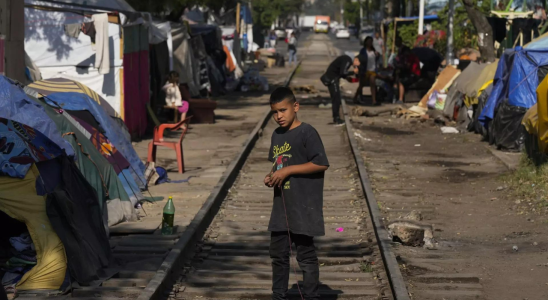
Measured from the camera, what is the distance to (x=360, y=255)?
8.83m

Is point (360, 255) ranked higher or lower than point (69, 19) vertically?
lower

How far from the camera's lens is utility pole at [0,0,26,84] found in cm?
1187

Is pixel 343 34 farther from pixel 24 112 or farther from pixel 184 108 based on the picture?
pixel 24 112

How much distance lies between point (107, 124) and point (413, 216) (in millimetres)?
4596

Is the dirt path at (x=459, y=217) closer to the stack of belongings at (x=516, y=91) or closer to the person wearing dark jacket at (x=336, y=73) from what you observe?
the stack of belongings at (x=516, y=91)

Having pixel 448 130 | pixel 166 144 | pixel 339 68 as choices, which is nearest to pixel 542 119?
pixel 166 144

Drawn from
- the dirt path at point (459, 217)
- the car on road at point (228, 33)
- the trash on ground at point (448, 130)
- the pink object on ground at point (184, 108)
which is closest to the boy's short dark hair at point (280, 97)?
the dirt path at point (459, 217)

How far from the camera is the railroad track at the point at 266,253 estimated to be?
24.3ft

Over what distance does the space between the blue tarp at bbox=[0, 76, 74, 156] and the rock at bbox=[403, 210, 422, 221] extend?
3.99m

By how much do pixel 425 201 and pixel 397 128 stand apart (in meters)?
9.64

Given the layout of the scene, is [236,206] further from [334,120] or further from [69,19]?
[334,120]

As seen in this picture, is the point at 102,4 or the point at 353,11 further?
the point at 353,11

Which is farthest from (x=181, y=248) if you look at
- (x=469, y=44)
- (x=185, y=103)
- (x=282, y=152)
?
(x=469, y=44)

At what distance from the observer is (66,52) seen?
17328mm
